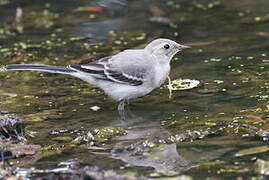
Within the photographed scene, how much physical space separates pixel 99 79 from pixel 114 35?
3.58 metres

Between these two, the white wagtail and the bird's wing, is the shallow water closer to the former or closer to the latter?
the white wagtail

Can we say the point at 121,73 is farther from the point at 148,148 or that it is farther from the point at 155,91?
the point at 148,148

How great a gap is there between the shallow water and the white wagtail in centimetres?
28

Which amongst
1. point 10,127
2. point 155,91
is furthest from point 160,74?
point 10,127

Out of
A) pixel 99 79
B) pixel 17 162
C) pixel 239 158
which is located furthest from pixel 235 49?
pixel 17 162

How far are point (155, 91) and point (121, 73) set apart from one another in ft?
3.16

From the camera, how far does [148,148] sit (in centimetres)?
659

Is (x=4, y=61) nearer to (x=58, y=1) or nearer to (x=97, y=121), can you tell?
(x=97, y=121)

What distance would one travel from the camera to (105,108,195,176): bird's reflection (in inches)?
239

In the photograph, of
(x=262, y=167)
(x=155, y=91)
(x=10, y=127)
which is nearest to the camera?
(x=262, y=167)

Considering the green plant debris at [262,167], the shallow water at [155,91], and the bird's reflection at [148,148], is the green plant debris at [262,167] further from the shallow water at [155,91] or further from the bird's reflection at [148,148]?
the bird's reflection at [148,148]

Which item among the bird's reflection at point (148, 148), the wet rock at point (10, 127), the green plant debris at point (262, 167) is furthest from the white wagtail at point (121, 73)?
the green plant debris at point (262, 167)

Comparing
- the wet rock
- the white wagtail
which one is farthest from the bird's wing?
the wet rock

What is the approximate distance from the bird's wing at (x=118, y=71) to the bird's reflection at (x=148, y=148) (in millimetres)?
631
